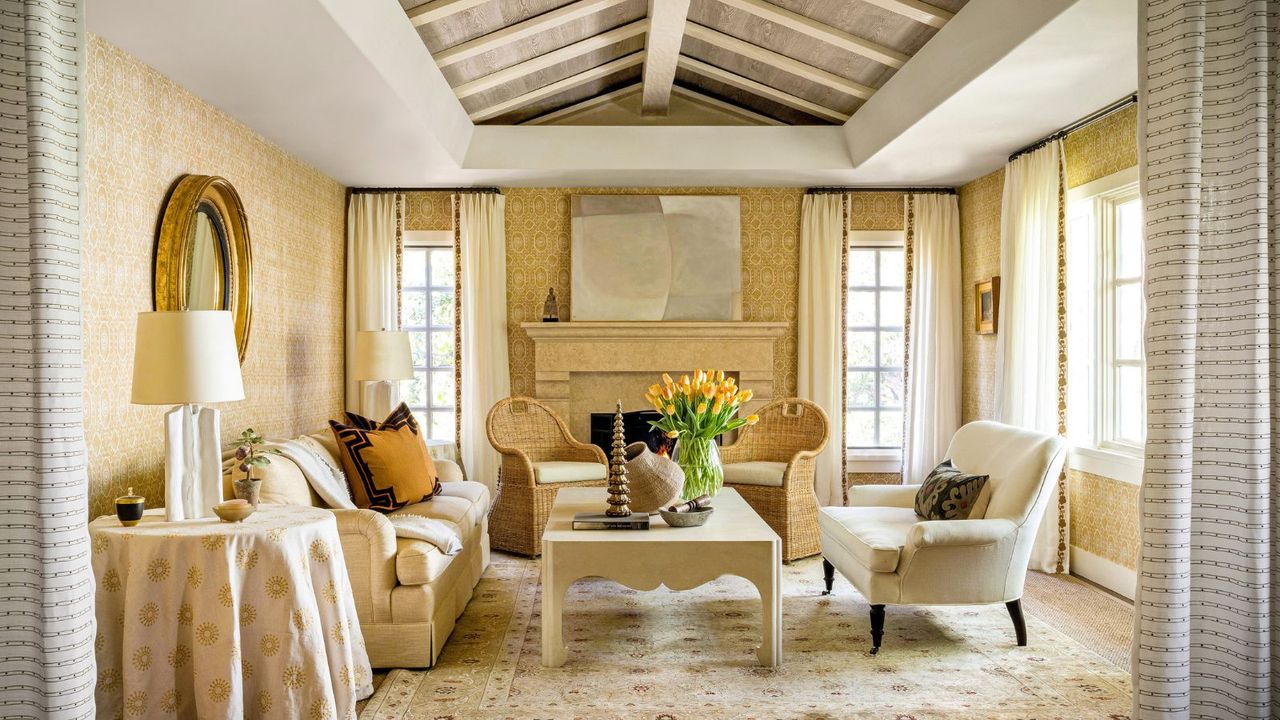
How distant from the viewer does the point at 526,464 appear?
548 centimetres

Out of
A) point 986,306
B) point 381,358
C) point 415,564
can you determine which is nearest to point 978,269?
point 986,306

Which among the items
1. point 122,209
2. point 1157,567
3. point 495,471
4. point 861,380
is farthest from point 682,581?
point 861,380

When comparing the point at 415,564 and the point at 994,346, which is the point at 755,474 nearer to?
the point at 994,346

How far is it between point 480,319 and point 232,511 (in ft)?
12.9

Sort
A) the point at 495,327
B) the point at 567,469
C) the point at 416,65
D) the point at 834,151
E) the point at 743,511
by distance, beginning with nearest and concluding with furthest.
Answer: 1. the point at 743,511
2. the point at 416,65
3. the point at 567,469
4. the point at 834,151
5. the point at 495,327

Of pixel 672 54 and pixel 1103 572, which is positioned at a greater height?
pixel 672 54

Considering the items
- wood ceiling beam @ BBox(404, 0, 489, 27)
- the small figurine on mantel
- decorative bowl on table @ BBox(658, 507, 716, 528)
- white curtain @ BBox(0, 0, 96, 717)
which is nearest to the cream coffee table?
decorative bowl on table @ BBox(658, 507, 716, 528)

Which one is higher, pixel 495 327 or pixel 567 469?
pixel 495 327

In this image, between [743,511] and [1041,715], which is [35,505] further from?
[1041,715]

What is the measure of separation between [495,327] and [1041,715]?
476 cm

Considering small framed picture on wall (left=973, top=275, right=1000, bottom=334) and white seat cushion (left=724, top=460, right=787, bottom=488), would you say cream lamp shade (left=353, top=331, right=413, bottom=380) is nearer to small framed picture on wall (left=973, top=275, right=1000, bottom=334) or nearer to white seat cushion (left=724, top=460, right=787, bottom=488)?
white seat cushion (left=724, top=460, right=787, bottom=488)

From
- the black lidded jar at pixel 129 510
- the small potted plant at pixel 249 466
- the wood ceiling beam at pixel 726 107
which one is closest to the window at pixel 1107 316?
the wood ceiling beam at pixel 726 107

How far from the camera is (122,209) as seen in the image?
356 centimetres

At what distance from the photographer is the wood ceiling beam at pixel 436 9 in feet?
14.0
